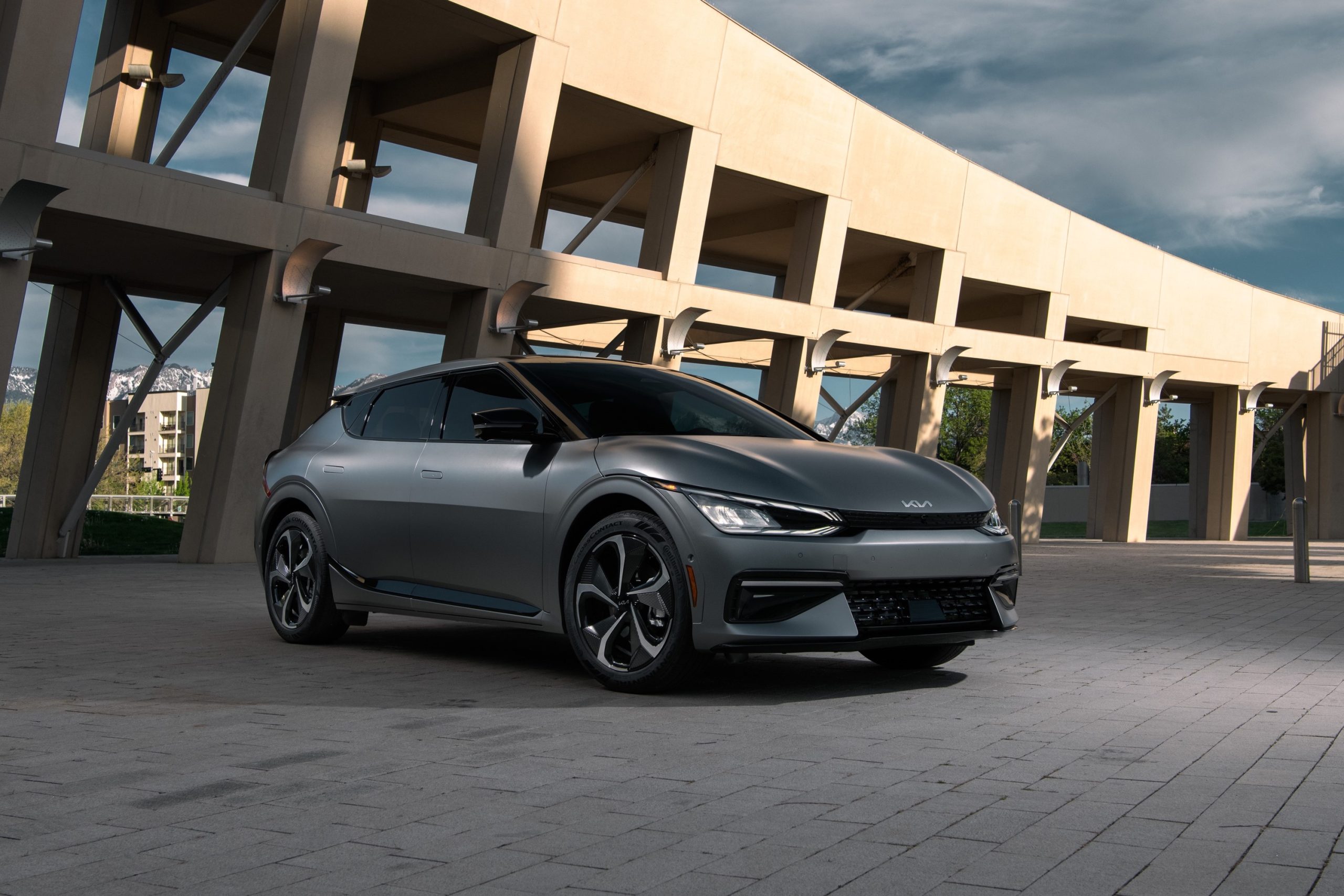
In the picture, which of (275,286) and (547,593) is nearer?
(547,593)

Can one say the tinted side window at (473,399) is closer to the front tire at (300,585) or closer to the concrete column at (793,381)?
the front tire at (300,585)

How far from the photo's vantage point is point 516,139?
56.6 ft

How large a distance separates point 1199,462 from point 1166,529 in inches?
795

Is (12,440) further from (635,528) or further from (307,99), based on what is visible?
(635,528)

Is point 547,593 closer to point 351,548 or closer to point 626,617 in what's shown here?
point 626,617

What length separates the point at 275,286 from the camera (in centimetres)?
1505

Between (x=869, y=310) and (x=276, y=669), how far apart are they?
29121 mm

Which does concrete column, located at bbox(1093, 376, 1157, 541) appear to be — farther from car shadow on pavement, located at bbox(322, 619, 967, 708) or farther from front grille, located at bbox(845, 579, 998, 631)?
front grille, located at bbox(845, 579, 998, 631)

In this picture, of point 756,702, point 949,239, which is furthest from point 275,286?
point 949,239

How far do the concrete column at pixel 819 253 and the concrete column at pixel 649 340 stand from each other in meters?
3.36

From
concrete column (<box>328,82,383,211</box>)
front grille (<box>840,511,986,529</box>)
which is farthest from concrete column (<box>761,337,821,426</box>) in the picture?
front grille (<box>840,511,986,529</box>)

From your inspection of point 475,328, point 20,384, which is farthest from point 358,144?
point 20,384

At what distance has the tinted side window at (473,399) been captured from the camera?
21.9ft

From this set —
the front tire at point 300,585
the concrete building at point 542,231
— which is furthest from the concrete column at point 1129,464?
the front tire at point 300,585
